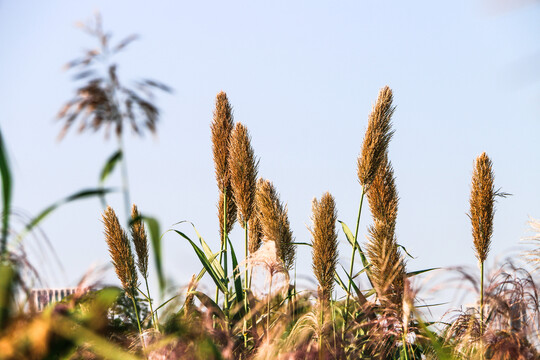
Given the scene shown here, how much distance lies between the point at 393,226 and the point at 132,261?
1599mm

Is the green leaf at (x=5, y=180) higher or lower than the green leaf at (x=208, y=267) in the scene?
higher

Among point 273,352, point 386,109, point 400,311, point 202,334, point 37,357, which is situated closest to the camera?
point 37,357

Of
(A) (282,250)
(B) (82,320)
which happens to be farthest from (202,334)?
(A) (282,250)

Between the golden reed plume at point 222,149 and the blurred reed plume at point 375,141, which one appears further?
the golden reed plume at point 222,149

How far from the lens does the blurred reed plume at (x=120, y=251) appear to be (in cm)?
388

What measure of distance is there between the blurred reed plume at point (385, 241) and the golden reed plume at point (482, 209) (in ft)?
1.64

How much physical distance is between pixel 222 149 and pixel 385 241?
1607 mm

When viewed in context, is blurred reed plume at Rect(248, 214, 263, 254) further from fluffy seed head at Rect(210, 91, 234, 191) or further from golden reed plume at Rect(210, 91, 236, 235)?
fluffy seed head at Rect(210, 91, 234, 191)

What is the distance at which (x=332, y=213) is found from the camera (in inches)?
143

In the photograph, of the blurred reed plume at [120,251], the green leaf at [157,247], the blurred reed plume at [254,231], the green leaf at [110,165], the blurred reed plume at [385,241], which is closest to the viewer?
the green leaf at [157,247]

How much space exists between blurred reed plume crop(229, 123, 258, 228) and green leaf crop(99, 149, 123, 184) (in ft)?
8.60

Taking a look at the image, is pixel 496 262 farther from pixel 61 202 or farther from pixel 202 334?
pixel 61 202

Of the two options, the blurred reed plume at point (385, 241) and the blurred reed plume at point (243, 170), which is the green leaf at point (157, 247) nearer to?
the blurred reed plume at point (385, 241)

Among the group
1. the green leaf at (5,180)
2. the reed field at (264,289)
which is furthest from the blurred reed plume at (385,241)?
the green leaf at (5,180)
